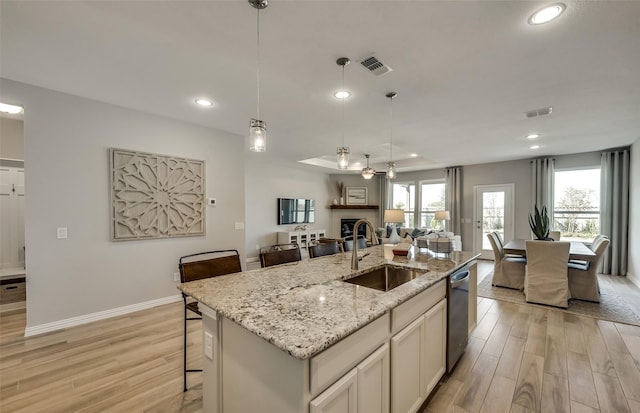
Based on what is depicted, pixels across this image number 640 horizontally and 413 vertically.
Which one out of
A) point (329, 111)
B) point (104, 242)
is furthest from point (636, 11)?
point (104, 242)

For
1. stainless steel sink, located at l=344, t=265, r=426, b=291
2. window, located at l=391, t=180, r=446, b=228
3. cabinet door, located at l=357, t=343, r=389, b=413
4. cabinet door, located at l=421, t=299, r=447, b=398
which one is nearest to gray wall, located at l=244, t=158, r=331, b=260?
window, located at l=391, t=180, r=446, b=228

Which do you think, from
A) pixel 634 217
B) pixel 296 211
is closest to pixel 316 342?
pixel 296 211

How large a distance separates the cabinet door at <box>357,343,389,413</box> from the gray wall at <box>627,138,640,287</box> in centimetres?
586

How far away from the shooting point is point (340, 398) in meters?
1.07

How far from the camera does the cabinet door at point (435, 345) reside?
1.73 m

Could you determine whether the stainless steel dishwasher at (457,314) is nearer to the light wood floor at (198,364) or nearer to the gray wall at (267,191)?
the light wood floor at (198,364)

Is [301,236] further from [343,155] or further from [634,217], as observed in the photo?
[634,217]

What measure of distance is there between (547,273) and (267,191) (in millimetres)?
5739

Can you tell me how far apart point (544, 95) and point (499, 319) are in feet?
8.64

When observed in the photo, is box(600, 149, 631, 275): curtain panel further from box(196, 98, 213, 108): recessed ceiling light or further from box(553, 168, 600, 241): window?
box(196, 98, 213, 108): recessed ceiling light

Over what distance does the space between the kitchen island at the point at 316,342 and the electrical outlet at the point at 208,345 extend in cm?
1

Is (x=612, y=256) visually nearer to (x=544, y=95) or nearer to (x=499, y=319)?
(x=499, y=319)

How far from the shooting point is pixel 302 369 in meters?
0.93

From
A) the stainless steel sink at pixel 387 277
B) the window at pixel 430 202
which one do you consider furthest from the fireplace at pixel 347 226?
the stainless steel sink at pixel 387 277
